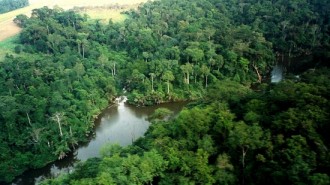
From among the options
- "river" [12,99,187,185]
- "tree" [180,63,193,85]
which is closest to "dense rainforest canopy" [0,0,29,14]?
"river" [12,99,187,185]

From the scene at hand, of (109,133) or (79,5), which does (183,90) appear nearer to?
(109,133)

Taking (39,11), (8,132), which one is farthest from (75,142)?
(39,11)

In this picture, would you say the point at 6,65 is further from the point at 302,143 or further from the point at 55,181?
the point at 302,143

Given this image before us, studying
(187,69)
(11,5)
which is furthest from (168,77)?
(11,5)

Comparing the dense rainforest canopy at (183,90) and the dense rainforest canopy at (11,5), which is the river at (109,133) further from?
the dense rainforest canopy at (11,5)

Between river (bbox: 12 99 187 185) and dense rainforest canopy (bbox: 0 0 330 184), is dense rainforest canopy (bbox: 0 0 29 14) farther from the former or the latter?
river (bbox: 12 99 187 185)

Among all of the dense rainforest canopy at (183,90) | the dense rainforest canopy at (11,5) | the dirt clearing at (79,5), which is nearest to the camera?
the dense rainforest canopy at (183,90)

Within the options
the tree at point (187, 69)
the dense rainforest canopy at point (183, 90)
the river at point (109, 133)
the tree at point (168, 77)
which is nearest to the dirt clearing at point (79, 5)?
the dense rainforest canopy at point (183, 90)
